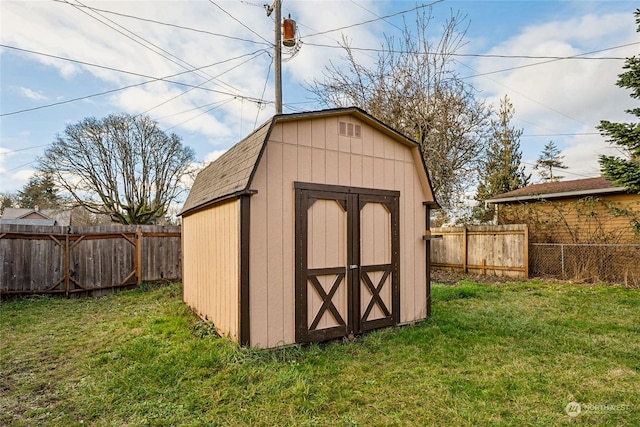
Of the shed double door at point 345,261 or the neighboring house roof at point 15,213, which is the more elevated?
the neighboring house roof at point 15,213

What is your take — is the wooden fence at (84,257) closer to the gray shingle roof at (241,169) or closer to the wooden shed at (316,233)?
the wooden shed at (316,233)

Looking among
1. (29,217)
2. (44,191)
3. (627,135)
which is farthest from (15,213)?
(627,135)

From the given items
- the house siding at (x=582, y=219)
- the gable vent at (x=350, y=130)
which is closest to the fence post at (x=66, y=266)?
the gable vent at (x=350, y=130)

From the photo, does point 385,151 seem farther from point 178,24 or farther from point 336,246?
point 178,24

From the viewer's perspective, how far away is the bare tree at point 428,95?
37.4 feet

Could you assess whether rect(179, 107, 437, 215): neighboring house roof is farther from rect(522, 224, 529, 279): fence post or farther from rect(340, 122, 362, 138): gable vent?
rect(522, 224, 529, 279): fence post

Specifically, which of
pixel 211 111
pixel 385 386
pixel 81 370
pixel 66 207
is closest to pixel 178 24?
pixel 211 111

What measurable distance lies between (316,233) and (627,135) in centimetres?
585

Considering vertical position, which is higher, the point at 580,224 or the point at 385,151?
the point at 385,151

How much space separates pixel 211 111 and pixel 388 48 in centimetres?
654

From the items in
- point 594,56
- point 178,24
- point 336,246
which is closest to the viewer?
point 336,246

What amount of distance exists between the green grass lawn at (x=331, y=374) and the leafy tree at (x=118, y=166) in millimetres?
12451

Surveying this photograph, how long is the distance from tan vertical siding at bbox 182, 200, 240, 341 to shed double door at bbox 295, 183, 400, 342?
747 millimetres

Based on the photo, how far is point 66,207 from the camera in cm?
1642
